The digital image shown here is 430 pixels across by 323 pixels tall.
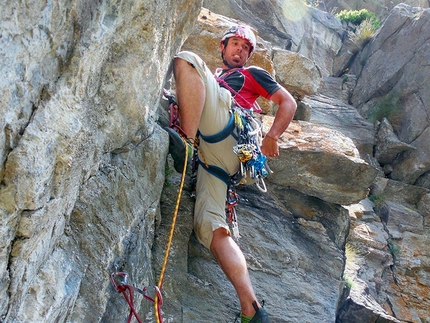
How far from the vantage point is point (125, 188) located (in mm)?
2908

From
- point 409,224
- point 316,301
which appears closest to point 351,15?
point 409,224

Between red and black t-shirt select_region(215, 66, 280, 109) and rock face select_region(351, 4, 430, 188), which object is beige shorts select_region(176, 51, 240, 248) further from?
rock face select_region(351, 4, 430, 188)

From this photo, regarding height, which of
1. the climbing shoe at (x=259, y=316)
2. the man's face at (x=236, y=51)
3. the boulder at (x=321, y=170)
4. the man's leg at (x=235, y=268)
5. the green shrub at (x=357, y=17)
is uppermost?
the green shrub at (x=357, y=17)

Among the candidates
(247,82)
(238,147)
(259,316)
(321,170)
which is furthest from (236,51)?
(259,316)

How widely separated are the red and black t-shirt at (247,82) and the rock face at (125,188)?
667 mm

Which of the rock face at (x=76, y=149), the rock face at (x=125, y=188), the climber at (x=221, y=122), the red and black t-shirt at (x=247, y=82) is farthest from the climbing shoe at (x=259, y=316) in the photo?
the red and black t-shirt at (x=247, y=82)

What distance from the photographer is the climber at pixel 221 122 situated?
3484 mm

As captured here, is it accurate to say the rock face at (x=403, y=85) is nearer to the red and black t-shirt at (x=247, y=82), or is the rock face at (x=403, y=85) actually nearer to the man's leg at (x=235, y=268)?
the red and black t-shirt at (x=247, y=82)

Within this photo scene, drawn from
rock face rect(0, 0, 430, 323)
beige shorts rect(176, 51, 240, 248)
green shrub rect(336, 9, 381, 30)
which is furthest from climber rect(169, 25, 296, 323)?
green shrub rect(336, 9, 381, 30)

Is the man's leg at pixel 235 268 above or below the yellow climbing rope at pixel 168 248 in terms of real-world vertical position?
below

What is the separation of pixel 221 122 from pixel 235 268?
4.24 ft

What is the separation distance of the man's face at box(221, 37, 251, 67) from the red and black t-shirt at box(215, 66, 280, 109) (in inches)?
6.3

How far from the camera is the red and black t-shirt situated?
4.30 m

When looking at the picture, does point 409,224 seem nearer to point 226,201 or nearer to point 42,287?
point 226,201
